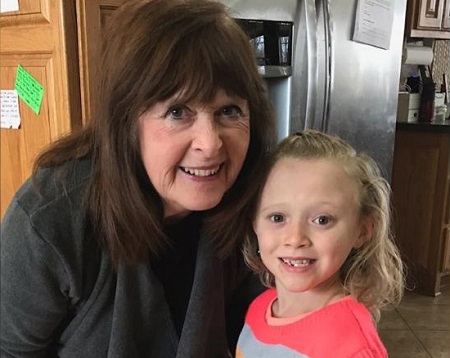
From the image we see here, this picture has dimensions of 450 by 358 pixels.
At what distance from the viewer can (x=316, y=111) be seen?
2.05 meters

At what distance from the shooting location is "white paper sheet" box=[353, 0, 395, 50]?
214 cm

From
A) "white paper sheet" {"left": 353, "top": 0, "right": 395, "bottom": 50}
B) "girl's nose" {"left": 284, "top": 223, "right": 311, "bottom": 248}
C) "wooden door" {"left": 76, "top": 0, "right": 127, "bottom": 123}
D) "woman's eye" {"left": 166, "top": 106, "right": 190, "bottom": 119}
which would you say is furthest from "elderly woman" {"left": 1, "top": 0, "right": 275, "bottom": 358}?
"white paper sheet" {"left": 353, "top": 0, "right": 395, "bottom": 50}

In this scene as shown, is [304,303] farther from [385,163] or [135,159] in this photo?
[385,163]

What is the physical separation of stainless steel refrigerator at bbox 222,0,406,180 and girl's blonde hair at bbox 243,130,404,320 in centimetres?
84

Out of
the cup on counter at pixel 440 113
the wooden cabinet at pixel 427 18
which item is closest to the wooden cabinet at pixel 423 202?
the cup on counter at pixel 440 113

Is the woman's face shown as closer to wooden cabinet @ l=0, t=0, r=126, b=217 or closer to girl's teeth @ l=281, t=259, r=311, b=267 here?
girl's teeth @ l=281, t=259, r=311, b=267

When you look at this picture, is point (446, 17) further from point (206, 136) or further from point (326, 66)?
point (206, 136)

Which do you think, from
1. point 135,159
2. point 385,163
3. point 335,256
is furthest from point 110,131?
point 385,163

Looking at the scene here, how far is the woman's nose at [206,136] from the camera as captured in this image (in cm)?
92

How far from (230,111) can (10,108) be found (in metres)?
1.01

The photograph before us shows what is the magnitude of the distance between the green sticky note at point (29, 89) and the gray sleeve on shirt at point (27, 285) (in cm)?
64

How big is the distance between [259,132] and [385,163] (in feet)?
4.96

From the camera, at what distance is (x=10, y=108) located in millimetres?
1721

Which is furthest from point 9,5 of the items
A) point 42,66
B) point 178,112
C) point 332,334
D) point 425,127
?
point 425,127
